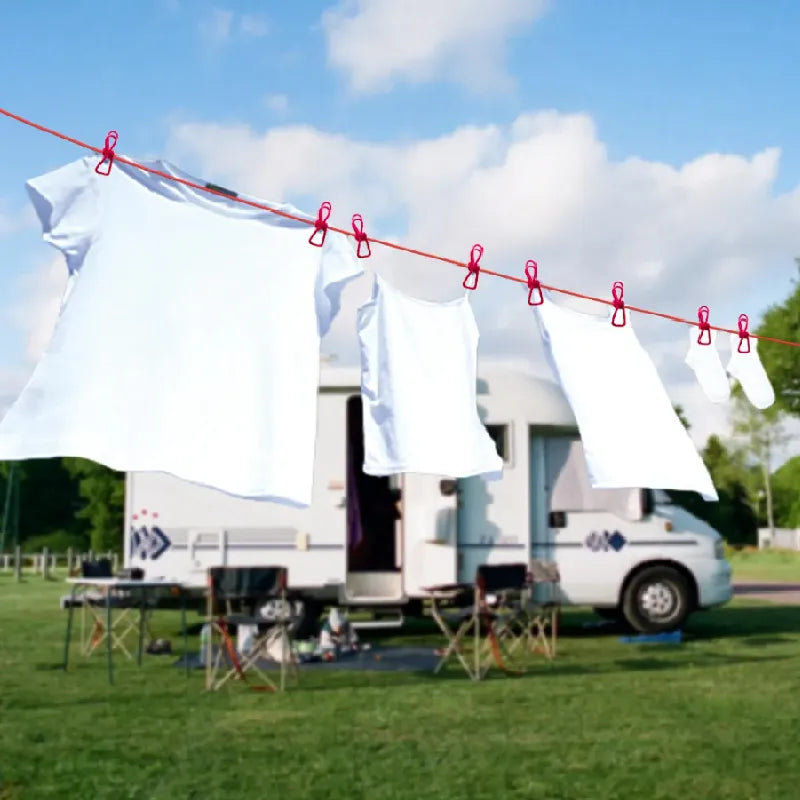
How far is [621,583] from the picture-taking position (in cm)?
1161

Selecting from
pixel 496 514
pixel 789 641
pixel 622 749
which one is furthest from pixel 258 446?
pixel 789 641

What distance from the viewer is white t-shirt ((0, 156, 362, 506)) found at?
13.0ft

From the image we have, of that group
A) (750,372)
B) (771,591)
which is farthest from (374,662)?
(771,591)

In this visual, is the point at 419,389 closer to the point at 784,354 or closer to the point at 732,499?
the point at 784,354

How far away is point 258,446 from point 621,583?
26.5ft

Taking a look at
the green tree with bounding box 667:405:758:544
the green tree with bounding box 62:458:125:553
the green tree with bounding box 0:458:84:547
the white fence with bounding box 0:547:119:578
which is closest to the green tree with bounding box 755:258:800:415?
the green tree with bounding box 667:405:758:544

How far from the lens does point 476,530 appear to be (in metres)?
11.5

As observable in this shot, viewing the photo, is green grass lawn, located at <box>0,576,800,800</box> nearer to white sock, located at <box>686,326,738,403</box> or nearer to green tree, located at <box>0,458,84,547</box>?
white sock, located at <box>686,326,738,403</box>

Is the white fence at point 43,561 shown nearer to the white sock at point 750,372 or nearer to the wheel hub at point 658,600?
the wheel hub at point 658,600

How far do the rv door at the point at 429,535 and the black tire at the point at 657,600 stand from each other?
6.08 feet

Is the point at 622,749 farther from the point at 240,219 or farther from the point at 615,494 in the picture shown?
the point at 615,494

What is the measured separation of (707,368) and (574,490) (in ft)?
19.5

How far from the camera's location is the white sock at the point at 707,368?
19.1ft

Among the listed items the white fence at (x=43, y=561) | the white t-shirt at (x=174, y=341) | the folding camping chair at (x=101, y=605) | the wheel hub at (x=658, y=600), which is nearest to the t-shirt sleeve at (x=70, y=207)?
the white t-shirt at (x=174, y=341)
